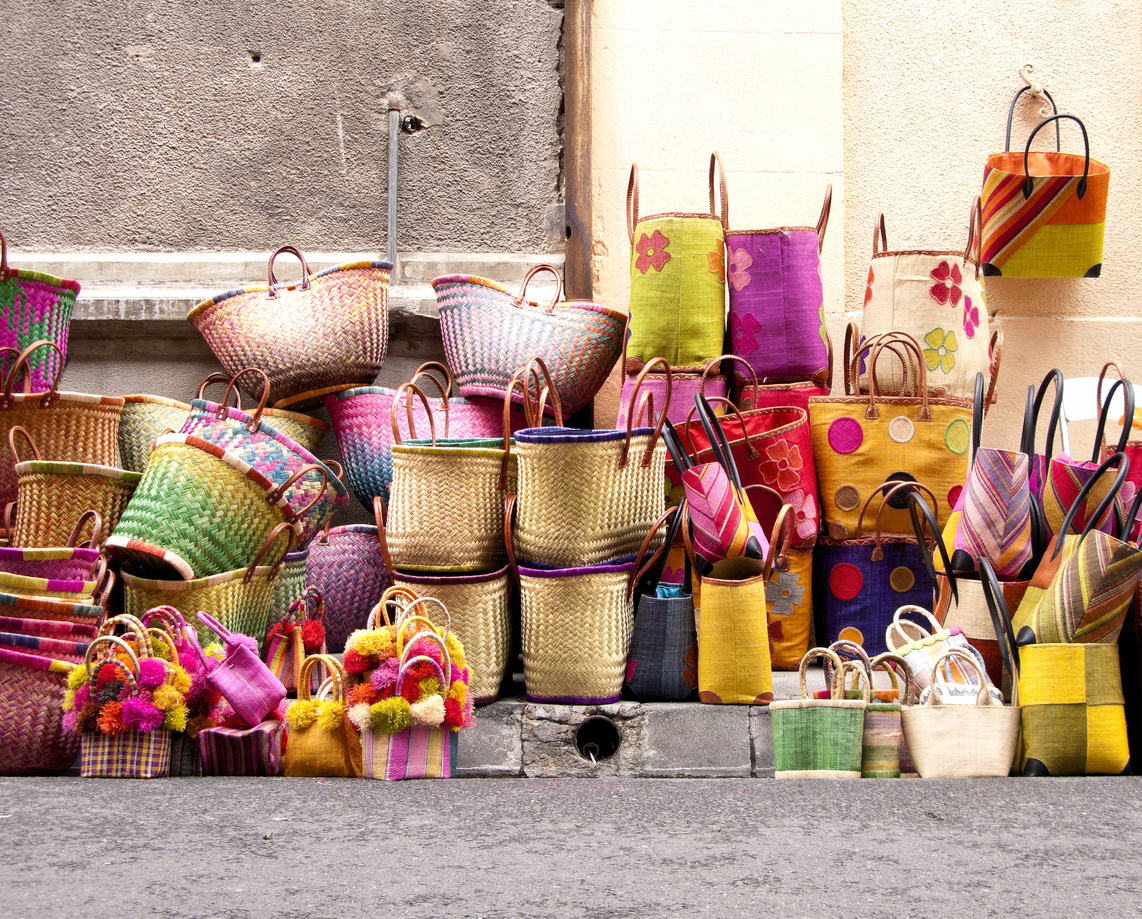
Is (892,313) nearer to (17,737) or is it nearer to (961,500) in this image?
(961,500)

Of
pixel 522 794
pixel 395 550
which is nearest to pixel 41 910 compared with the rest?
pixel 522 794

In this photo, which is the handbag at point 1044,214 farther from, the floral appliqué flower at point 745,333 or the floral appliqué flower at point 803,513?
the floral appliqué flower at point 803,513

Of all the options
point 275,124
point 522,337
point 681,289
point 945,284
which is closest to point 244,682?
point 522,337

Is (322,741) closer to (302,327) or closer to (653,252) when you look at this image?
(302,327)

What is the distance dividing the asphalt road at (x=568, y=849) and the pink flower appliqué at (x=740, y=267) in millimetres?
1712

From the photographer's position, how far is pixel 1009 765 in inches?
99.1

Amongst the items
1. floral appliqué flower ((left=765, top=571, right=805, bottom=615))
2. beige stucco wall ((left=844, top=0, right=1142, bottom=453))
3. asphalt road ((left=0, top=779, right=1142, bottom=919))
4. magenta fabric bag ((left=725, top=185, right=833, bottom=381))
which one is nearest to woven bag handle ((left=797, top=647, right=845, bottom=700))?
asphalt road ((left=0, top=779, right=1142, bottom=919))

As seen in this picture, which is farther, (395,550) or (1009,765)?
(395,550)

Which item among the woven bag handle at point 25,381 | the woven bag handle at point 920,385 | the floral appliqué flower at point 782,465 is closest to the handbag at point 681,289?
the floral appliqué flower at point 782,465

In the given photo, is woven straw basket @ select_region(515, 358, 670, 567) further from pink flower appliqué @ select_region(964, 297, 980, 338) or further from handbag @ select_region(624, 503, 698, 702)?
pink flower appliqué @ select_region(964, 297, 980, 338)

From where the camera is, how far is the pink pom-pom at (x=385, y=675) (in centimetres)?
243

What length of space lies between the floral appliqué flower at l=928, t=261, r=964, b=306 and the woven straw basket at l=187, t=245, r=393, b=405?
176 centimetres

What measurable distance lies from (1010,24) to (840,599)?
2.50 m

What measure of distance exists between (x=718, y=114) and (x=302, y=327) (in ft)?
5.89
